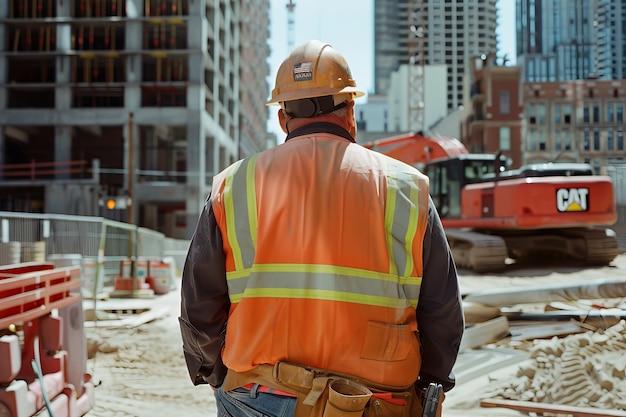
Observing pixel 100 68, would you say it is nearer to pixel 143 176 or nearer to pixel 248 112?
pixel 143 176

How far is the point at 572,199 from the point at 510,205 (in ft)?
3.94

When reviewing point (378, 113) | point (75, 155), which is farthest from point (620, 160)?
point (378, 113)

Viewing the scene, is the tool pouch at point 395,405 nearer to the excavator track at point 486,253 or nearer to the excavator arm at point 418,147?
the excavator track at point 486,253

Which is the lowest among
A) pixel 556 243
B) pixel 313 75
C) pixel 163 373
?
pixel 163 373

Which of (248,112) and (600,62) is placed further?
(248,112)

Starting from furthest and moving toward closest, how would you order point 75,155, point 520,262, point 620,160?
point 75,155 → point 520,262 → point 620,160

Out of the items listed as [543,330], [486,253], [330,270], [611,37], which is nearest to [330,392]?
[330,270]

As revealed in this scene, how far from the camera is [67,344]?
512 cm

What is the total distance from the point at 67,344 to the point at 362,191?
12.0 ft

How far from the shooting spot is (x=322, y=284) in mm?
2127

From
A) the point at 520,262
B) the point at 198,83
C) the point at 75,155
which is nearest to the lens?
the point at 520,262

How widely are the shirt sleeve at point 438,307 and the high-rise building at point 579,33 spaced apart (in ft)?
13.1

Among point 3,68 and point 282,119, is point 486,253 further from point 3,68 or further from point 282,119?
point 3,68

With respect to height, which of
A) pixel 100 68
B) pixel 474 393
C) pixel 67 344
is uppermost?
pixel 100 68
